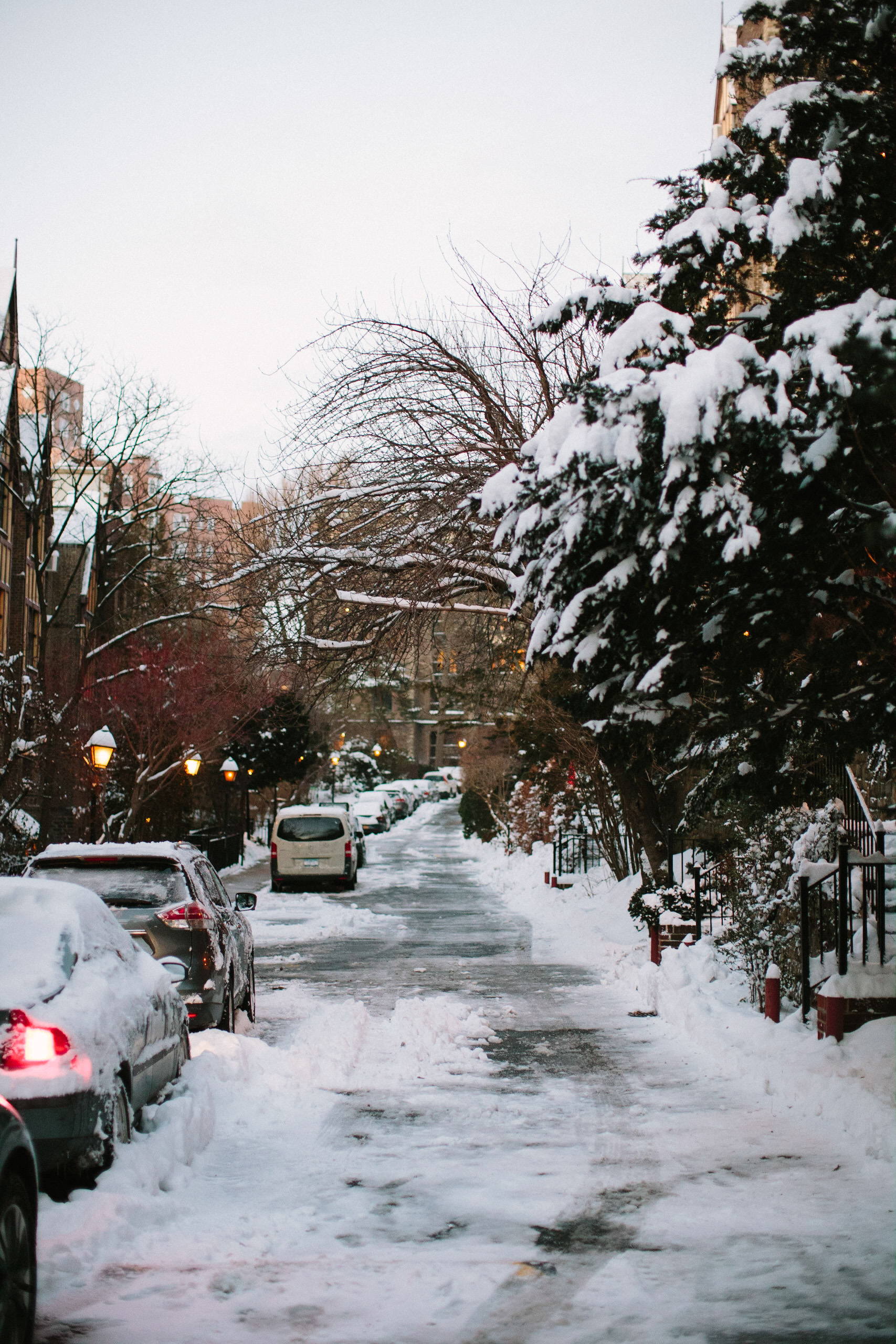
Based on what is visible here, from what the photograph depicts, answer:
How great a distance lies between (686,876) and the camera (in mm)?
18312

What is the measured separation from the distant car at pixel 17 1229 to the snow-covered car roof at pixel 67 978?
125cm

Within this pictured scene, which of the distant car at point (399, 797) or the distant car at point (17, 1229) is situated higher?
the distant car at point (17, 1229)

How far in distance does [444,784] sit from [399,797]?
1813 inches

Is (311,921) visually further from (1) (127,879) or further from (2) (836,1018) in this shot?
(2) (836,1018)

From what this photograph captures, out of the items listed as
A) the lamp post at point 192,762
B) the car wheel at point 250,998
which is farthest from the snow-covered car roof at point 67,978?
the lamp post at point 192,762

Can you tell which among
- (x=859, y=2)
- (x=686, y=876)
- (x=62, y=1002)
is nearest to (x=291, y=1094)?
(x=62, y=1002)

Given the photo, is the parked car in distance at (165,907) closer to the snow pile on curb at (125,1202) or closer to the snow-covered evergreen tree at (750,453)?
the snow pile on curb at (125,1202)

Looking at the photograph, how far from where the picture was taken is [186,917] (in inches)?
377

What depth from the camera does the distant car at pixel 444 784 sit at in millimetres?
109688

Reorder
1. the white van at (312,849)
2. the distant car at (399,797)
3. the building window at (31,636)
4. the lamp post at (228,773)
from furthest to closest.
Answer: the distant car at (399,797) < the building window at (31,636) < the lamp post at (228,773) < the white van at (312,849)


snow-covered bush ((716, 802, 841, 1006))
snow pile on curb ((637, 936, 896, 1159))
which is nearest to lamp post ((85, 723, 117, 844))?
snow pile on curb ((637, 936, 896, 1159))

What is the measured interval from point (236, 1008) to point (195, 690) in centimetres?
1706

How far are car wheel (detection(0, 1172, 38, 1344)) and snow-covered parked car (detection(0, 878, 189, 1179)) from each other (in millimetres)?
1144

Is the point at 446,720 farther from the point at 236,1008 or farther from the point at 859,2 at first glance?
the point at 859,2
